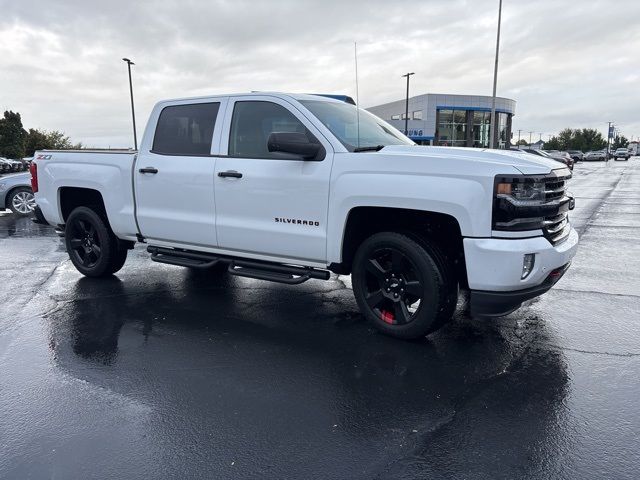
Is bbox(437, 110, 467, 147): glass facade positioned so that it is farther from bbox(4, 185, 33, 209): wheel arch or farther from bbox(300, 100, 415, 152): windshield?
bbox(300, 100, 415, 152): windshield

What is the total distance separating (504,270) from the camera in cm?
374

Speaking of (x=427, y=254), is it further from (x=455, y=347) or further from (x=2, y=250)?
(x=2, y=250)

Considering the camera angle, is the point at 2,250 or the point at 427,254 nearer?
the point at 427,254

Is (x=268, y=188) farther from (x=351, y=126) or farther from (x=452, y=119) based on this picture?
(x=452, y=119)

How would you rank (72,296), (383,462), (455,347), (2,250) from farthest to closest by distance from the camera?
(2,250)
(72,296)
(455,347)
(383,462)

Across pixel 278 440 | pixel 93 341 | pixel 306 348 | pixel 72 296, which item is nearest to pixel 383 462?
pixel 278 440

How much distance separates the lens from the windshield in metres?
4.63

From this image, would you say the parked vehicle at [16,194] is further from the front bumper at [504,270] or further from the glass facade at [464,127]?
the glass facade at [464,127]

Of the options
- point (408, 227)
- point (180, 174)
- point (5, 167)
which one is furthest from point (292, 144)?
point (5, 167)

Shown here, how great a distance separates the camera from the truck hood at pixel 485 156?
381 cm

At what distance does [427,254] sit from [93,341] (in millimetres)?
2916

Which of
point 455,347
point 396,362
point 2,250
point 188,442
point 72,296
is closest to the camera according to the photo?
point 188,442

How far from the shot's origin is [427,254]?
4.09 m

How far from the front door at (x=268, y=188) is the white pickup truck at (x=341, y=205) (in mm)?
12
